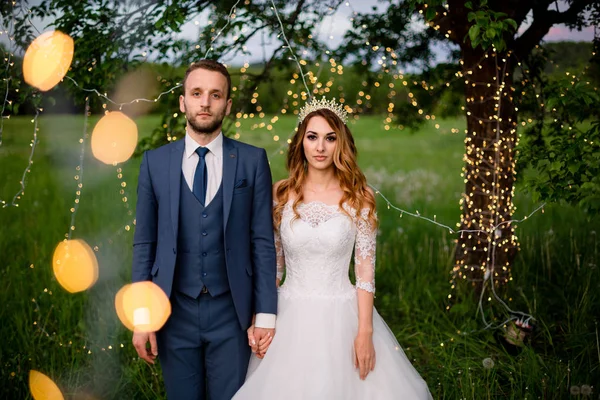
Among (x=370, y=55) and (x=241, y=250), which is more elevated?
(x=370, y=55)

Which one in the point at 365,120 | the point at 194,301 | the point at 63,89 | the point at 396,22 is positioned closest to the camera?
the point at 194,301

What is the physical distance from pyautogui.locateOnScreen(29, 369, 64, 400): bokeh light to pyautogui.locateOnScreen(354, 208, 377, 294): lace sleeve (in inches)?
85.9

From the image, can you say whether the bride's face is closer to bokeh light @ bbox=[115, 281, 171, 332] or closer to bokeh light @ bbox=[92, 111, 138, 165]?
bokeh light @ bbox=[115, 281, 171, 332]

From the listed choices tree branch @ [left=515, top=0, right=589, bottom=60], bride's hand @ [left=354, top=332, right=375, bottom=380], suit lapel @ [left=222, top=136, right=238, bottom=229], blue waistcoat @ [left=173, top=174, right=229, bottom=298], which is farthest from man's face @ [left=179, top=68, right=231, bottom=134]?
tree branch @ [left=515, top=0, right=589, bottom=60]

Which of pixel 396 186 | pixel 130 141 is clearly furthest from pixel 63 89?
pixel 396 186

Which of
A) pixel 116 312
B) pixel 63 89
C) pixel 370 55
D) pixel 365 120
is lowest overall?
pixel 116 312

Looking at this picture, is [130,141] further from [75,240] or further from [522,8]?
[522,8]

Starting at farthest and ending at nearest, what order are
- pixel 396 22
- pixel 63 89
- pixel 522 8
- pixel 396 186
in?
pixel 396 186, pixel 396 22, pixel 63 89, pixel 522 8

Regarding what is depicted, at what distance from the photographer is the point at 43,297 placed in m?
4.54

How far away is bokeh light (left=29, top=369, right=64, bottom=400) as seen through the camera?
142 inches

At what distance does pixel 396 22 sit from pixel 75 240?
394 cm

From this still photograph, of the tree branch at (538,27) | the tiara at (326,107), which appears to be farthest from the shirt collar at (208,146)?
the tree branch at (538,27)

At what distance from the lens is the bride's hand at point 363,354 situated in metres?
2.82

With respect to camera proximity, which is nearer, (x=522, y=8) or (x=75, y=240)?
(x=522, y=8)
